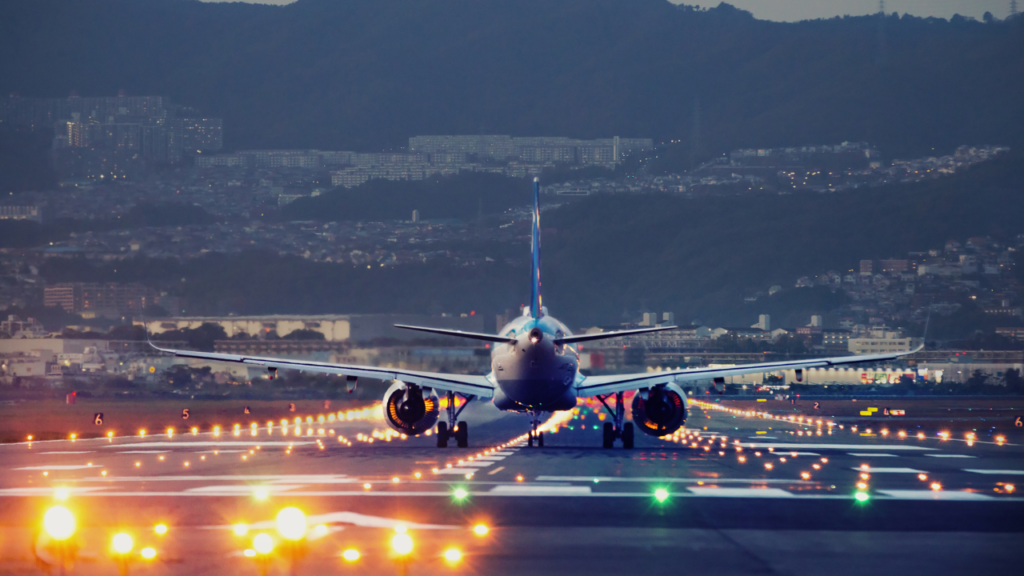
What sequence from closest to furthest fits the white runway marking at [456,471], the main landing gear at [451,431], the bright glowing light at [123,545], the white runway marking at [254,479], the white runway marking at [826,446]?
the bright glowing light at [123,545]
the white runway marking at [254,479]
the white runway marking at [456,471]
the white runway marking at [826,446]
the main landing gear at [451,431]

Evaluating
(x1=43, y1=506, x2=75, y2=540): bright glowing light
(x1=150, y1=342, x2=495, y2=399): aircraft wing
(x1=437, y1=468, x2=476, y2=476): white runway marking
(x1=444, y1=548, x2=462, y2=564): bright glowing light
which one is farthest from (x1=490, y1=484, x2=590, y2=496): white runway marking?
(x1=150, y1=342, x2=495, y2=399): aircraft wing

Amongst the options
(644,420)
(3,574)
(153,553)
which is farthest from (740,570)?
(644,420)

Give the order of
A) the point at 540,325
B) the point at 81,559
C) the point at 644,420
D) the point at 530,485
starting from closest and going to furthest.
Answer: the point at 81,559, the point at 530,485, the point at 540,325, the point at 644,420

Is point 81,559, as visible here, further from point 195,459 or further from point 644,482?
point 195,459

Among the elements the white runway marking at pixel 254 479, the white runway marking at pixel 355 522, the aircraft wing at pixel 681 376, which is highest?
the aircraft wing at pixel 681 376

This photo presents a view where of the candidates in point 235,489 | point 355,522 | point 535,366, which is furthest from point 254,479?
point 535,366

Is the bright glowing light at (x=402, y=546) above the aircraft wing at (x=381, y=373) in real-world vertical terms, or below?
below

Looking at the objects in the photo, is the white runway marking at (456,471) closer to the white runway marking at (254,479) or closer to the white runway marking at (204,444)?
the white runway marking at (254,479)

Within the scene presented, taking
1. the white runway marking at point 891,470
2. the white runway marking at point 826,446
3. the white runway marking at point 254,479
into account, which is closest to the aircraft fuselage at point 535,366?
the white runway marking at point 826,446
